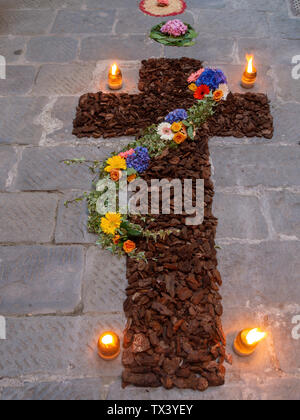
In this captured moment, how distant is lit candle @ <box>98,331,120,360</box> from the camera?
2.19 meters

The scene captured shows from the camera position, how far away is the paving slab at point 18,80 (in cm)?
A: 406

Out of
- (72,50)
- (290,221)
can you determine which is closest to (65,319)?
(290,221)

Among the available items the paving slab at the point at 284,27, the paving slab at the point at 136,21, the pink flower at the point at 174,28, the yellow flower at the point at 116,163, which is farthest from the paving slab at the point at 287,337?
the paving slab at the point at 136,21

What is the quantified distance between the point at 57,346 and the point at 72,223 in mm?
1002

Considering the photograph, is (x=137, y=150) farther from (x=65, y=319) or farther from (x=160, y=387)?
(x=160, y=387)

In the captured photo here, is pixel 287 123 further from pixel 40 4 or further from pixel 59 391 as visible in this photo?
pixel 40 4

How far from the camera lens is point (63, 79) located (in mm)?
4172

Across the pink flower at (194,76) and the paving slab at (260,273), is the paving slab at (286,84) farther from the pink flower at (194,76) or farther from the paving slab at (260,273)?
the paving slab at (260,273)

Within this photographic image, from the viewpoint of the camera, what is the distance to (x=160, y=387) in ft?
7.11

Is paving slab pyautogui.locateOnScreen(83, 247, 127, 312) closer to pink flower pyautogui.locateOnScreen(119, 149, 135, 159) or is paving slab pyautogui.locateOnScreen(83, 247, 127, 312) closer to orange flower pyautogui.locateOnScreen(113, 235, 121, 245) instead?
orange flower pyautogui.locateOnScreen(113, 235, 121, 245)

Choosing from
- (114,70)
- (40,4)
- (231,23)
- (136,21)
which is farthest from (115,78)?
(40,4)

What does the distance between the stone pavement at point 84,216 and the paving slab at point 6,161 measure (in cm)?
1

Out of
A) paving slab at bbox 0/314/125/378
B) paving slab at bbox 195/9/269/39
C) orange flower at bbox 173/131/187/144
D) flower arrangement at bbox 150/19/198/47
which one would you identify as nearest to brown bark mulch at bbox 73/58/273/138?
orange flower at bbox 173/131/187/144

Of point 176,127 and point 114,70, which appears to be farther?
point 114,70
